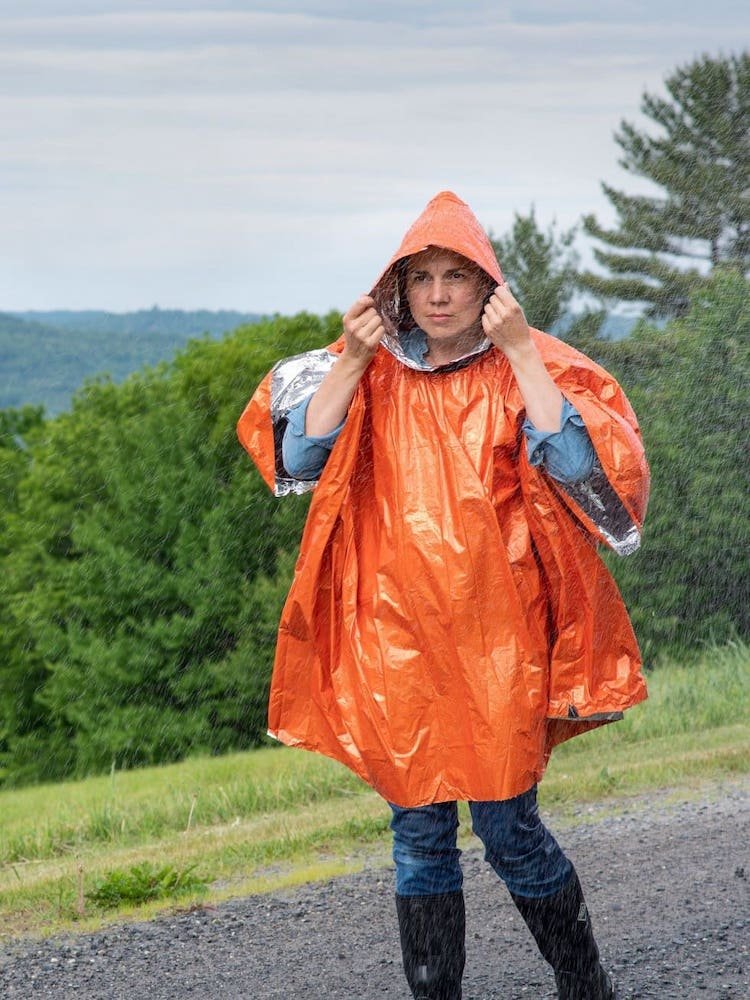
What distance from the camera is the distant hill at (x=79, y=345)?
4309 cm

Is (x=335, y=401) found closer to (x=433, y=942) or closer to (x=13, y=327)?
(x=433, y=942)

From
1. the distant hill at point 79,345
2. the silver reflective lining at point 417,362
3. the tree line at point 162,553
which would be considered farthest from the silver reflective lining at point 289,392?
the tree line at point 162,553

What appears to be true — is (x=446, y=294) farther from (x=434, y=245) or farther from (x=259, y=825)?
(x=259, y=825)

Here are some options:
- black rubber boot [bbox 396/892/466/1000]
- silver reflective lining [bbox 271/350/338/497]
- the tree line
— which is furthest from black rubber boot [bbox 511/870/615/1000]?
the tree line

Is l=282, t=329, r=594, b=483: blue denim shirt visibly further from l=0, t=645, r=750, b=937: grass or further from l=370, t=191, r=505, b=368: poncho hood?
l=0, t=645, r=750, b=937: grass

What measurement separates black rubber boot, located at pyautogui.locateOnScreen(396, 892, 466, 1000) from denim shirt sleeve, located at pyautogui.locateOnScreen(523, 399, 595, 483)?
1.01 metres

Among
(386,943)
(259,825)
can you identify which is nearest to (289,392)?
(386,943)

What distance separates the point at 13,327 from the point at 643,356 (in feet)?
245

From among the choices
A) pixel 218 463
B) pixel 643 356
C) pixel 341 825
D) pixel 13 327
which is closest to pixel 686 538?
pixel 643 356

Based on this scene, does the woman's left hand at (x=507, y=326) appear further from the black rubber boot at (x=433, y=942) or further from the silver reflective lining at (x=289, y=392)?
the black rubber boot at (x=433, y=942)

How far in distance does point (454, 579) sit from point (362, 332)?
562 mm

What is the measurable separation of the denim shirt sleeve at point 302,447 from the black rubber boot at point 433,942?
998 millimetres

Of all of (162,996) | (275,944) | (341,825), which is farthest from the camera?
(341,825)

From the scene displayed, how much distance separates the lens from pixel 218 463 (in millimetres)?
35188
